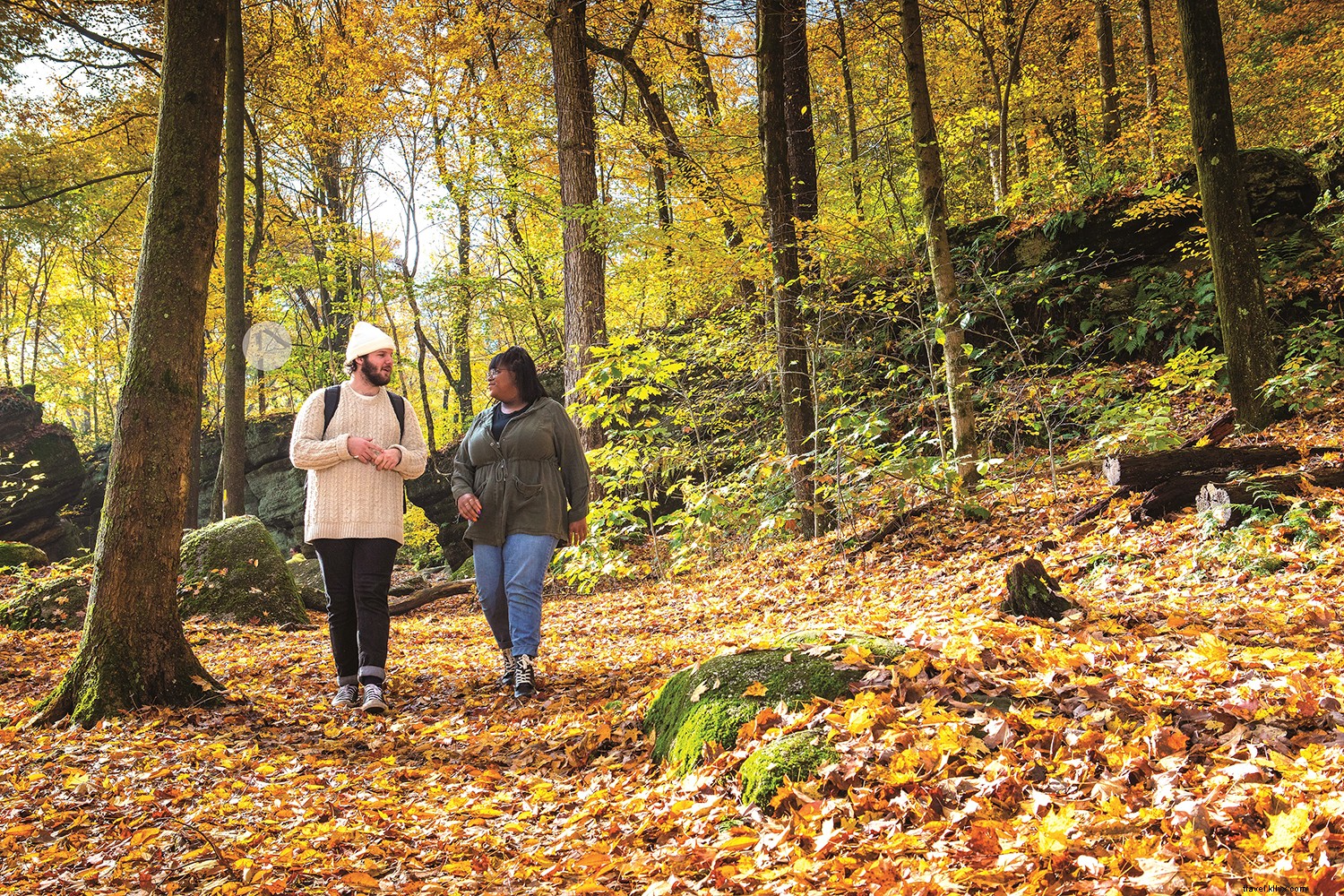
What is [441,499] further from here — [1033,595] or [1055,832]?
[1055,832]

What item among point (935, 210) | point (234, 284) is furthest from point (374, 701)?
point (234, 284)

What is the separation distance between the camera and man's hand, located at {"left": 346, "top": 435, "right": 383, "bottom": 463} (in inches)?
185

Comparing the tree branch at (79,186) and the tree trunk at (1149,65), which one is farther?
the tree trunk at (1149,65)

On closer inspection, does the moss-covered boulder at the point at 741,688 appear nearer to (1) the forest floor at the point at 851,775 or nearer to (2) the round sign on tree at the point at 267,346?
(1) the forest floor at the point at 851,775

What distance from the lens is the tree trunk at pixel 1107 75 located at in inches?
583

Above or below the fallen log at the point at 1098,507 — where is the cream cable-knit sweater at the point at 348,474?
above

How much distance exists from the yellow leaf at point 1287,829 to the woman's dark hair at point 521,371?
3.95 m

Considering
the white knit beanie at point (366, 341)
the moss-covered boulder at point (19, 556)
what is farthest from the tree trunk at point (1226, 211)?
the moss-covered boulder at point (19, 556)

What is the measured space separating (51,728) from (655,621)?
4.43 m

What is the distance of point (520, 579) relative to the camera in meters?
Result: 4.80

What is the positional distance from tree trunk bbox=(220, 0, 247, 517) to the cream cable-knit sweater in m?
8.04

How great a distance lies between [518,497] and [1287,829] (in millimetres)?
3824

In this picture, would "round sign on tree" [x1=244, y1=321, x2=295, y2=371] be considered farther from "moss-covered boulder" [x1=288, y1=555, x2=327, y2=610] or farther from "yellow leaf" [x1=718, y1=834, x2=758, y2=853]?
"yellow leaf" [x1=718, y1=834, x2=758, y2=853]

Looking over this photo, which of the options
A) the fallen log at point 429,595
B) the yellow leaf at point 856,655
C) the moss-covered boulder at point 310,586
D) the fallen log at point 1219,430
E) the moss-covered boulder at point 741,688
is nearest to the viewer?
the moss-covered boulder at point 741,688
